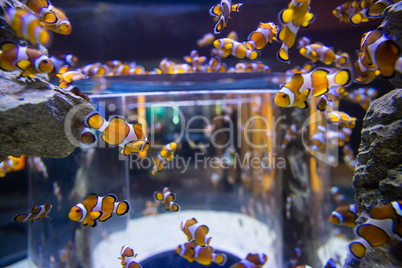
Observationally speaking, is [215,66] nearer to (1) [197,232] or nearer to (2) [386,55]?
(1) [197,232]

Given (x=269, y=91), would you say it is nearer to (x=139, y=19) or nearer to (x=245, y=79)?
(x=245, y=79)

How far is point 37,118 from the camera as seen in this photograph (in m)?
1.76

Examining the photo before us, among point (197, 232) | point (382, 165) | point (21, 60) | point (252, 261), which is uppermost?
point (21, 60)

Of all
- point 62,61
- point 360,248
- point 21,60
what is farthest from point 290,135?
point 62,61

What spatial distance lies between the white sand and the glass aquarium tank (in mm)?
20

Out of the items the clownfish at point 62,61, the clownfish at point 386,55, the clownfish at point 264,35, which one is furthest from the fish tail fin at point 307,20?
the clownfish at point 62,61

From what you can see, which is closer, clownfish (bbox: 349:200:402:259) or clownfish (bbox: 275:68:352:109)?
clownfish (bbox: 349:200:402:259)

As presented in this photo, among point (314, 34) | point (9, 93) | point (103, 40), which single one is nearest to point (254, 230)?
point (9, 93)

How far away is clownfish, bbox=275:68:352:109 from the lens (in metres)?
1.74

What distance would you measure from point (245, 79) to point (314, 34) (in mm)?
3724

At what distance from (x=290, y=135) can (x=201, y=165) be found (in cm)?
202

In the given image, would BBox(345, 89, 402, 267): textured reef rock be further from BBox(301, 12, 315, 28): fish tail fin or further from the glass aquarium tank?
BBox(301, 12, 315, 28): fish tail fin

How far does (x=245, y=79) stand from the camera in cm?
382

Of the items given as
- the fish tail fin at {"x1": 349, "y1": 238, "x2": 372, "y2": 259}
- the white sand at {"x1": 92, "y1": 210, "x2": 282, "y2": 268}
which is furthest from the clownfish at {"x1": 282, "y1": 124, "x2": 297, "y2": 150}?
the fish tail fin at {"x1": 349, "y1": 238, "x2": 372, "y2": 259}
